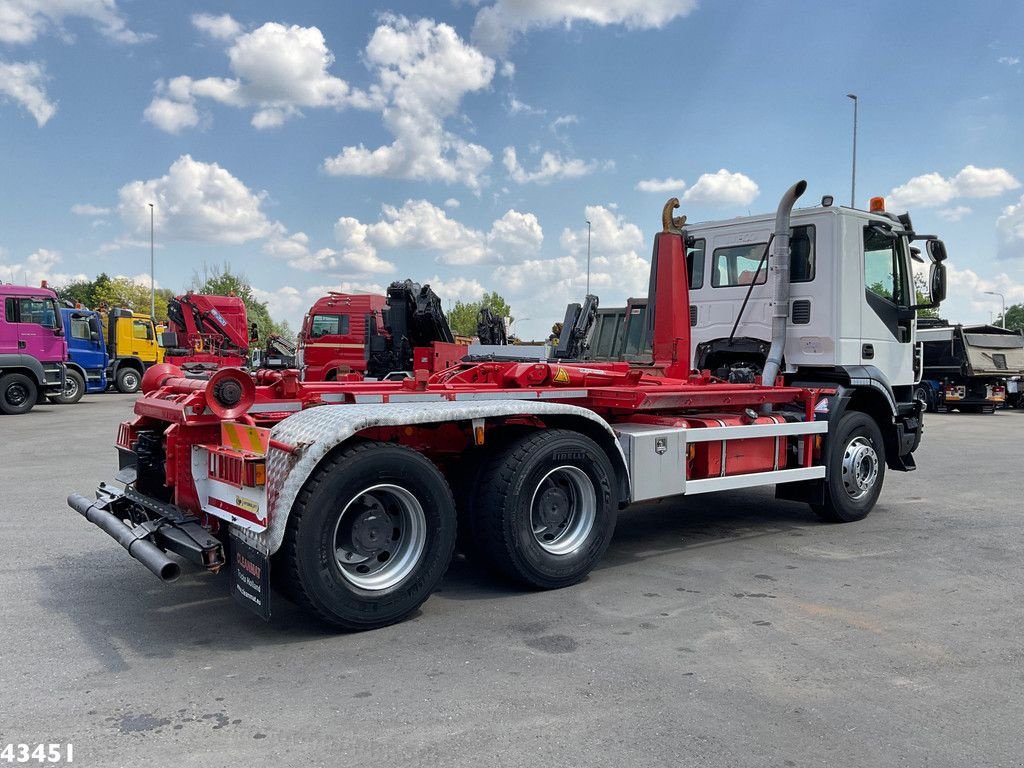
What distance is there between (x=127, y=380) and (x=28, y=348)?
8782 mm

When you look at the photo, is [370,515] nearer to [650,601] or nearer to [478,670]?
[478,670]

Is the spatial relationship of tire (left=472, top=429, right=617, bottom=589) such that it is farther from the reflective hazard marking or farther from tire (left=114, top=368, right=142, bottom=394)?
tire (left=114, top=368, right=142, bottom=394)

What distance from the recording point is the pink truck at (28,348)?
19531mm

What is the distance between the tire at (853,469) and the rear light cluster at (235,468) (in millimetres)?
5336

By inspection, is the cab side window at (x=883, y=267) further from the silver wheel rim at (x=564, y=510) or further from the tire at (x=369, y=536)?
the tire at (x=369, y=536)

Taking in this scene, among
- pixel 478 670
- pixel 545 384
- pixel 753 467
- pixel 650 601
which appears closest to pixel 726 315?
pixel 753 467

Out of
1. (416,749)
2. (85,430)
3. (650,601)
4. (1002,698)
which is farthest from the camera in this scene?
(85,430)

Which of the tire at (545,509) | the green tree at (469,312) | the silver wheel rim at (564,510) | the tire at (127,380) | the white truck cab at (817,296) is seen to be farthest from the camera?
the green tree at (469,312)

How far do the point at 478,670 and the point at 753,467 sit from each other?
3712mm

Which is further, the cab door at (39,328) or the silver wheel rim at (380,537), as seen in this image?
the cab door at (39,328)

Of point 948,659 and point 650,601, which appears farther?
point 650,601

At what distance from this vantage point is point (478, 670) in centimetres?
411

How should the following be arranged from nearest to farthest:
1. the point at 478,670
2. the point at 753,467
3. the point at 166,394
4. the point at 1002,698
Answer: the point at 1002,698, the point at 478,670, the point at 166,394, the point at 753,467

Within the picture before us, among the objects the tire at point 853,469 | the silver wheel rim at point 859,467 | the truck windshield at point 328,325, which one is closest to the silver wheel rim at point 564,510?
the tire at point 853,469
